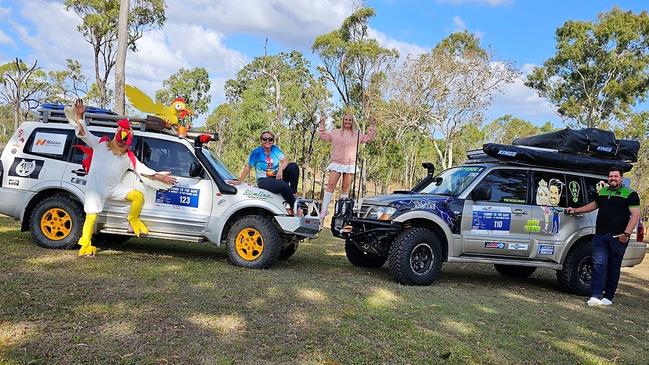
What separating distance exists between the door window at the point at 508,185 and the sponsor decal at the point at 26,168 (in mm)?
6004

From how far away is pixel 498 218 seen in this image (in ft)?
23.0

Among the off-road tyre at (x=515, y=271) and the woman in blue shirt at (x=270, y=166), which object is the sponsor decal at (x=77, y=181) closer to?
the woman in blue shirt at (x=270, y=166)

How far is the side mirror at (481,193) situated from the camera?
6.86 m

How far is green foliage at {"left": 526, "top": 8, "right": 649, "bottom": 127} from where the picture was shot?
22641mm

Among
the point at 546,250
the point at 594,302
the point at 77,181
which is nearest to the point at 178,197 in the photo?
the point at 77,181

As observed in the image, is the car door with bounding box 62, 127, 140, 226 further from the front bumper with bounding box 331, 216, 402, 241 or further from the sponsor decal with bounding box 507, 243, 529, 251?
the sponsor decal with bounding box 507, 243, 529, 251

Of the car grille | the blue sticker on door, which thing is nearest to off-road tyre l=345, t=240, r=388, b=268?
the car grille

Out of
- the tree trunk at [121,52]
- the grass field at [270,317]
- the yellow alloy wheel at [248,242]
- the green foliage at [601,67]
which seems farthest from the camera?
the green foliage at [601,67]

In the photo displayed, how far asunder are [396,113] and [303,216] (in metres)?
21.5

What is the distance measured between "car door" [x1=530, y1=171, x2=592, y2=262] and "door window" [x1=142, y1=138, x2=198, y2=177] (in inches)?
189

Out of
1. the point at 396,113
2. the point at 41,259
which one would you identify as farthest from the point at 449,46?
the point at 41,259

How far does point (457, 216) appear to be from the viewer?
6875mm

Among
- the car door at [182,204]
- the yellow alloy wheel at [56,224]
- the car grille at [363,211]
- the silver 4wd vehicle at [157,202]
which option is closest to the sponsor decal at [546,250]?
the car grille at [363,211]

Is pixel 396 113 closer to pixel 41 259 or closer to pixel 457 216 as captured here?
pixel 457 216
